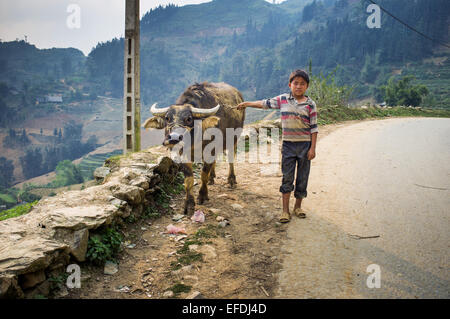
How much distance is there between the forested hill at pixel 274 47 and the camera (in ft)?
216

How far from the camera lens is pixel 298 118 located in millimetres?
3789

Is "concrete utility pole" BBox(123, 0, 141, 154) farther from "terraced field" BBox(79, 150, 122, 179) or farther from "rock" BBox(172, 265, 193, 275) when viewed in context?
"terraced field" BBox(79, 150, 122, 179)

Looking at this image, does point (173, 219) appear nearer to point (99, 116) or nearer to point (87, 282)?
point (87, 282)

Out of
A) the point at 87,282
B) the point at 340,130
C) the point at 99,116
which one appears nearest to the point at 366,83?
the point at 340,130

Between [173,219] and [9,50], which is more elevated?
[9,50]

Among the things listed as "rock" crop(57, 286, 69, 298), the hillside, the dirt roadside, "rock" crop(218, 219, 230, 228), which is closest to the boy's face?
the dirt roadside

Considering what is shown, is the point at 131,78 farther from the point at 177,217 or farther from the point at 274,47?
the point at 274,47

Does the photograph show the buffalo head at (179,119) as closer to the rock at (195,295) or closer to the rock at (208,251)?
the rock at (208,251)

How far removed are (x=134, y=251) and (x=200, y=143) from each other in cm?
188

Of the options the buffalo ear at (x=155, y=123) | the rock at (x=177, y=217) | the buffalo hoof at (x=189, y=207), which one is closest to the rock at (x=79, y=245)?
the rock at (x=177, y=217)

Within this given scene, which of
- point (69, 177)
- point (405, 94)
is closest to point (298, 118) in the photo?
point (405, 94)
